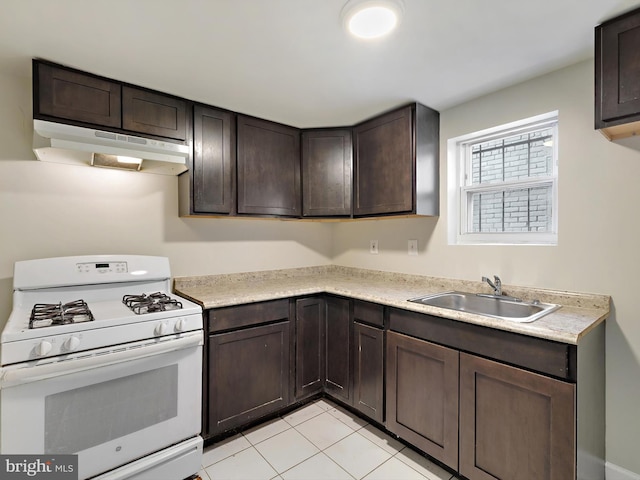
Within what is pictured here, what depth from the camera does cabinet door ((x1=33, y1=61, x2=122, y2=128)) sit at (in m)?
1.64

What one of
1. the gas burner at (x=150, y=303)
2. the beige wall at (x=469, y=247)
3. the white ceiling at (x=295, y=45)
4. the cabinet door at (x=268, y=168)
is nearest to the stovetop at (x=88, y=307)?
the gas burner at (x=150, y=303)

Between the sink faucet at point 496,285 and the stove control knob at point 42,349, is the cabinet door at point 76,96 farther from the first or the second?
the sink faucet at point 496,285

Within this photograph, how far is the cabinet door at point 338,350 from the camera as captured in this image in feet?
7.31

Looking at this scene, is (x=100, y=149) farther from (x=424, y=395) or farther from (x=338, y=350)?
(x=424, y=395)

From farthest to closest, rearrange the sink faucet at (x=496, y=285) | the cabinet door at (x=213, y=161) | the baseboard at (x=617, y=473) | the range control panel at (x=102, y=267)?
1. the cabinet door at (x=213, y=161)
2. the sink faucet at (x=496, y=285)
3. the range control panel at (x=102, y=267)
4. the baseboard at (x=617, y=473)

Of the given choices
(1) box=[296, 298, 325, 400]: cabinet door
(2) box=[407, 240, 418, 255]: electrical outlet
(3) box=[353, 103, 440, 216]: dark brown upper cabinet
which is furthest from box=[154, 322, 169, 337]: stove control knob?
(2) box=[407, 240, 418, 255]: electrical outlet

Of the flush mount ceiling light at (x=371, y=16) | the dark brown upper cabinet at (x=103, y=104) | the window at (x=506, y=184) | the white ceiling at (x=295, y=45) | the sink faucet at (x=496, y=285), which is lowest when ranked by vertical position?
the sink faucet at (x=496, y=285)

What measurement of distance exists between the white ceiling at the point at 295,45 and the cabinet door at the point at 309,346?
147 centimetres

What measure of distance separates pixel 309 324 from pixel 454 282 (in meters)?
Answer: 1.08

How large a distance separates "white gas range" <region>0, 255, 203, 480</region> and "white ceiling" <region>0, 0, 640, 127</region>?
3.72 ft

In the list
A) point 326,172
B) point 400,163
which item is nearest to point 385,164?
point 400,163

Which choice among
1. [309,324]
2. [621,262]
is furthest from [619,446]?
[309,324]

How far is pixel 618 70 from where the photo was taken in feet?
4.39

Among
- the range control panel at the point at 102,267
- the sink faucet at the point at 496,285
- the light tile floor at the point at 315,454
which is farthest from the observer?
the sink faucet at the point at 496,285
